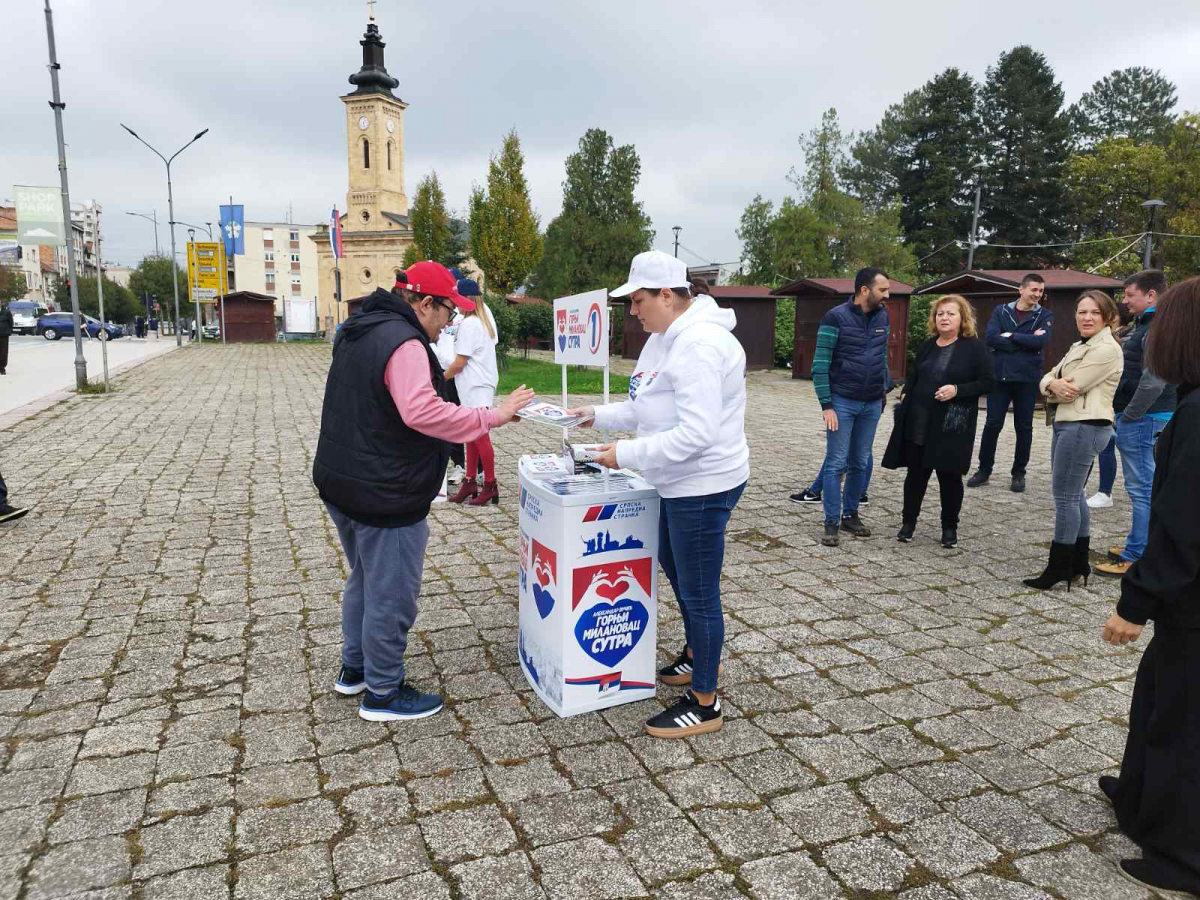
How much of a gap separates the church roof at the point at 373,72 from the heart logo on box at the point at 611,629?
72.5 m

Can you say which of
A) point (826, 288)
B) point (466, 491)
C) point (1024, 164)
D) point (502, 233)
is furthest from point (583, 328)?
point (1024, 164)

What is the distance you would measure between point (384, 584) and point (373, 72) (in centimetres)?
7376

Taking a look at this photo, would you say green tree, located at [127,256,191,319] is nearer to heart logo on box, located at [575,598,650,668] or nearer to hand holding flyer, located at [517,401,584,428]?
hand holding flyer, located at [517,401,584,428]

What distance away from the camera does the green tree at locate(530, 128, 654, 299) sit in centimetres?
4434

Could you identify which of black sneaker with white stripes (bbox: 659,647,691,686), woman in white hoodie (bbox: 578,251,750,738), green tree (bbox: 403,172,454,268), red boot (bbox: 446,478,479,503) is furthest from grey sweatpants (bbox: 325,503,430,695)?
green tree (bbox: 403,172,454,268)

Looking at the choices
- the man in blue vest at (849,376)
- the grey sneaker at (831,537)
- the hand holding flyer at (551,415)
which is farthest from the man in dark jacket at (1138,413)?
the hand holding flyer at (551,415)

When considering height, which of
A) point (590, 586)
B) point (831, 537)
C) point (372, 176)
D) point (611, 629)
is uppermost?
point (372, 176)

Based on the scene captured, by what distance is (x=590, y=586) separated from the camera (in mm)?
3430

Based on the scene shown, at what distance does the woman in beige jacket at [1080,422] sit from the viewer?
16.8ft

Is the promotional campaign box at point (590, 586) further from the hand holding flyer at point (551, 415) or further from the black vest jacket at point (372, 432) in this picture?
the black vest jacket at point (372, 432)

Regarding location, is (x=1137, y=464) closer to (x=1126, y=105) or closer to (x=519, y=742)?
(x=519, y=742)

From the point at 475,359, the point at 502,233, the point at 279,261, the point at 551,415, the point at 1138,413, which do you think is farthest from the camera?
the point at 279,261

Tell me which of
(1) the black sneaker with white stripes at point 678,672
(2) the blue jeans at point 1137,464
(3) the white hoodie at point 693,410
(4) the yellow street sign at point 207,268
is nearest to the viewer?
(3) the white hoodie at point 693,410

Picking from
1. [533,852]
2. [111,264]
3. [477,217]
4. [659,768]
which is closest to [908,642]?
[659,768]
